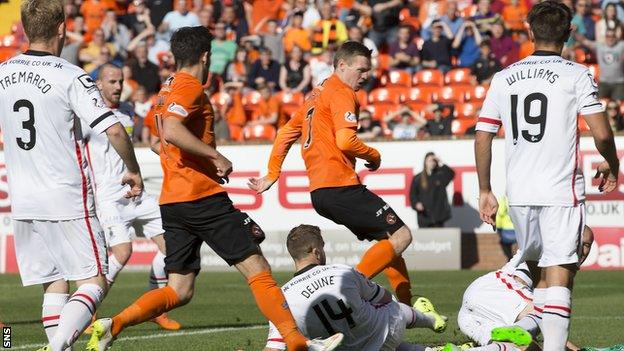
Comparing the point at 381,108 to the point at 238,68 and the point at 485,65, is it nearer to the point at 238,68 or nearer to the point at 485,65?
the point at 485,65

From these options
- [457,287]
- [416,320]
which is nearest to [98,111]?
[416,320]

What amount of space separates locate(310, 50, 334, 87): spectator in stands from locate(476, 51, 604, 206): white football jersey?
16.1 meters

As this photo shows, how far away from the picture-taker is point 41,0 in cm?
820

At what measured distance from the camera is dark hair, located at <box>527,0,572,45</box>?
850 cm

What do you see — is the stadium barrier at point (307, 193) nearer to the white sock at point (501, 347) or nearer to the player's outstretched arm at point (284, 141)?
the player's outstretched arm at point (284, 141)

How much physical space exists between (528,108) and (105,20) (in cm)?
2096

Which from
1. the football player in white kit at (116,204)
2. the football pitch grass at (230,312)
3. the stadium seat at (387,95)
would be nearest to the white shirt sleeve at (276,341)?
the football pitch grass at (230,312)

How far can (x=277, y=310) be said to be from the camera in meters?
8.56

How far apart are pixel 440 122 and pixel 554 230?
14763mm

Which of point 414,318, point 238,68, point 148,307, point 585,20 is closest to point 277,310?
point 148,307

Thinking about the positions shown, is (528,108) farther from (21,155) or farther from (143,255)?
(143,255)

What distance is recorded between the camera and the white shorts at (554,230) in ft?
27.5

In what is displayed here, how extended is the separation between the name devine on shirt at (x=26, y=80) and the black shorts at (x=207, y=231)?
1.38 metres

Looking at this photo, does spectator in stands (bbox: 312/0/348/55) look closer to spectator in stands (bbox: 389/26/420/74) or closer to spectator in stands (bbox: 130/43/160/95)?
spectator in stands (bbox: 389/26/420/74)
